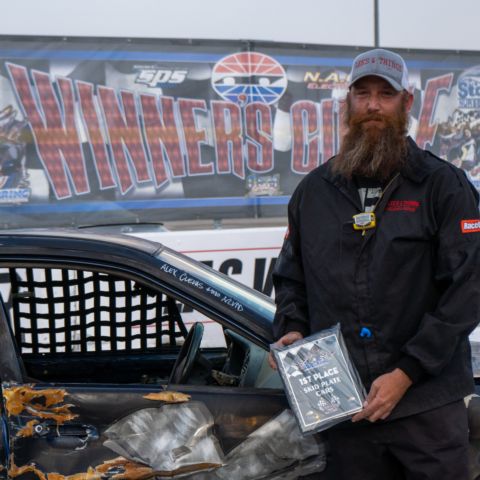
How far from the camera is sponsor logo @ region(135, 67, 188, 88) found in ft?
19.5

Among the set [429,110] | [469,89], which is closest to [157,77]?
[429,110]

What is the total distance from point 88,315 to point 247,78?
3.70 m

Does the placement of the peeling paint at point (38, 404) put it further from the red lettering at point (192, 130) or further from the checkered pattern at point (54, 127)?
the red lettering at point (192, 130)

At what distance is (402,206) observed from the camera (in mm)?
1940

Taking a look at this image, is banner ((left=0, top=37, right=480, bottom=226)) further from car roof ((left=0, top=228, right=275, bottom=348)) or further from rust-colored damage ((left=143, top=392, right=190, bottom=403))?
rust-colored damage ((left=143, top=392, right=190, bottom=403))

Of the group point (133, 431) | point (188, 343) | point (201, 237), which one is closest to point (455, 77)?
point (201, 237)

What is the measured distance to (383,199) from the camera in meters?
1.96

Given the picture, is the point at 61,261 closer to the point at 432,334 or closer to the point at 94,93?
the point at 432,334

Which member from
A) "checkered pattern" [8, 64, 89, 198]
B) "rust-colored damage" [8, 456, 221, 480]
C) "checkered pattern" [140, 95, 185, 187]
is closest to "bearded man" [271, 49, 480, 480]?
"rust-colored damage" [8, 456, 221, 480]

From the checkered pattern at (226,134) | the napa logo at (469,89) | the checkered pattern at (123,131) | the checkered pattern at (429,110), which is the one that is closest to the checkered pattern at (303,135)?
the checkered pattern at (226,134)

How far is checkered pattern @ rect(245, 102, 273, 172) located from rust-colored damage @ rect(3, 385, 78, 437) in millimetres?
4313

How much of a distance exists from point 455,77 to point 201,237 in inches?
121

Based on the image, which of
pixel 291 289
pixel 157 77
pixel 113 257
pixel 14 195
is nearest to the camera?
pixel 291 289

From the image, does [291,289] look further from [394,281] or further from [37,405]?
[37,405]
